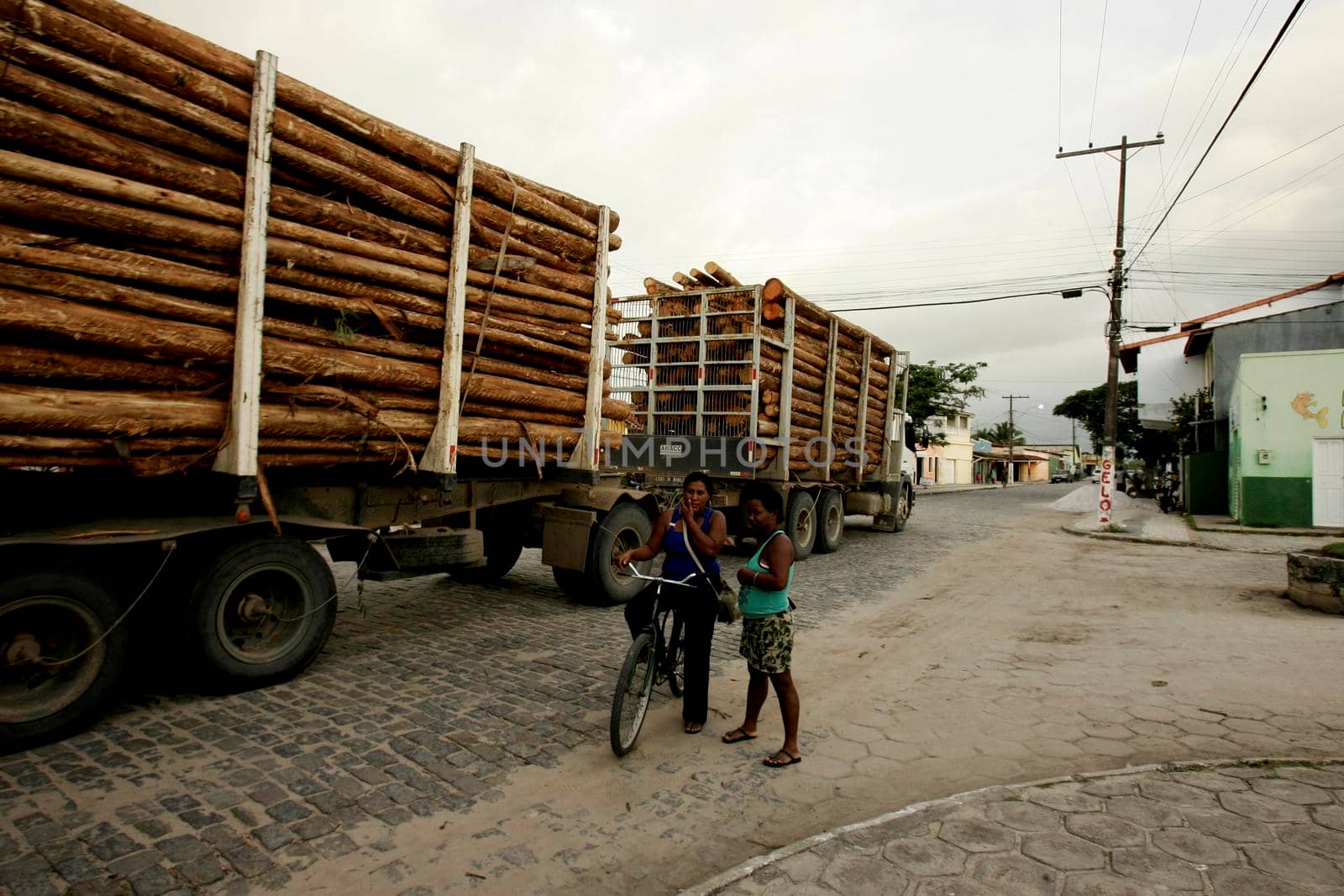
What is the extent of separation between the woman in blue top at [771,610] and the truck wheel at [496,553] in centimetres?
445

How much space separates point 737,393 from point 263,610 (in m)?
7.19

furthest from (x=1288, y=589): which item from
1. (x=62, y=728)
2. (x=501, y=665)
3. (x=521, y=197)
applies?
(x=62, y=728)

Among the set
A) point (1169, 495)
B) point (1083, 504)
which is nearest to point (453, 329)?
point (1169, 495)

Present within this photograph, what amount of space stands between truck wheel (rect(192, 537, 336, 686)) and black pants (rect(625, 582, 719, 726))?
7.44ft

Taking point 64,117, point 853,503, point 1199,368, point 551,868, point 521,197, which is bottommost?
point 551,868

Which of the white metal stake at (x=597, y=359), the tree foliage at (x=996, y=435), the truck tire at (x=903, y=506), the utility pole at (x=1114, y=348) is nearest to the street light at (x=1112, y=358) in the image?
the utility pole at (x=1114, y=348)

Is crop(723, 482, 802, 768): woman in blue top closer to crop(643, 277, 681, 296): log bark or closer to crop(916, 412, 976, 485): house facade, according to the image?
crop(643, 277, 681, 296): log bark

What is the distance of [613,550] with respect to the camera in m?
7.55

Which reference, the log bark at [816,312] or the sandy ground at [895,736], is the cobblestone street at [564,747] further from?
the log bark at [816,312]

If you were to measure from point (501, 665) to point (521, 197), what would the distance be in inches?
151

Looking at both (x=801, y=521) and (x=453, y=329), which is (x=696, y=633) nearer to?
(x=453, y=329)

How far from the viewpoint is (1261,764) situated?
376cm

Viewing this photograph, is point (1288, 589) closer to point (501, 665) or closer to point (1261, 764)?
point (1261, 764)

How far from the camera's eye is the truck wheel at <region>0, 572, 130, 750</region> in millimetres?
3758
